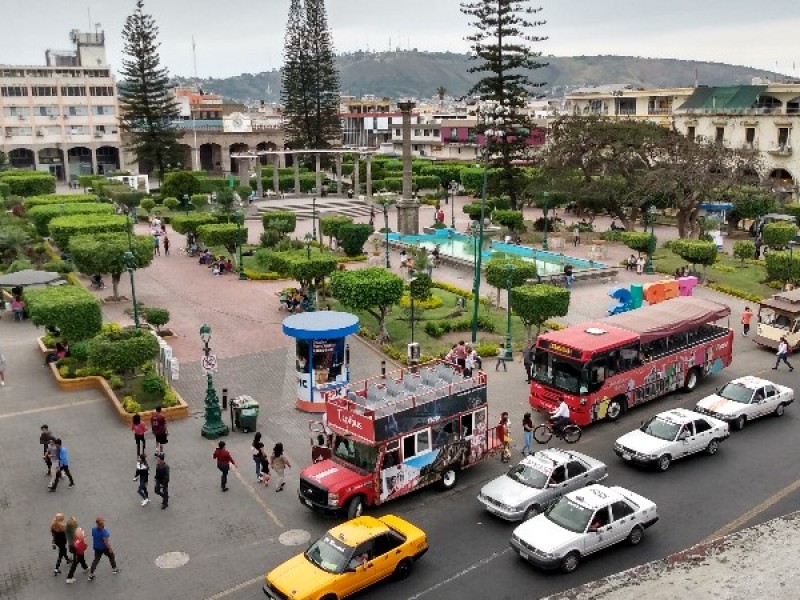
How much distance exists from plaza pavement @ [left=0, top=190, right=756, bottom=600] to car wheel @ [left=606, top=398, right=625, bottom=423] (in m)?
2.43

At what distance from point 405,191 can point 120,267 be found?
24.1m

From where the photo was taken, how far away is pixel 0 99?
264 ft

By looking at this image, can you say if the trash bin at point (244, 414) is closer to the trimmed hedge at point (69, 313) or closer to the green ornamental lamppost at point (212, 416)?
the green ornamental lamppost at point (212, 416)

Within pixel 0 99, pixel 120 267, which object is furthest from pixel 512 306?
pixel 0 99

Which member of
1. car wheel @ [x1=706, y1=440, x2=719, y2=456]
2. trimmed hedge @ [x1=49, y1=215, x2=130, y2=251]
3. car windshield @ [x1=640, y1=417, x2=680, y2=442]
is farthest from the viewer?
trimmed hedge @ [x1=49, y1=215, x2=130, y2=251]

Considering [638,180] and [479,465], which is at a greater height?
[638,180]

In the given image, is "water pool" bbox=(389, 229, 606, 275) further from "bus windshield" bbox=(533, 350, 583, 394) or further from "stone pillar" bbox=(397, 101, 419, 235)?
"bus windshield" bbox=(533, 350, 583, 394)

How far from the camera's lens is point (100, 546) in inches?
553

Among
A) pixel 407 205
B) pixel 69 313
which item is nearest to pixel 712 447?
pixel 69 313

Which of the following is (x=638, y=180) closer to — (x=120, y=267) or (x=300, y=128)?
(x=120, y=267)

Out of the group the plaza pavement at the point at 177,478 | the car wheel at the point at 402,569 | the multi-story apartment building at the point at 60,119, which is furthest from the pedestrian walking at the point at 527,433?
the multi-story apartment building at the point at 60,119

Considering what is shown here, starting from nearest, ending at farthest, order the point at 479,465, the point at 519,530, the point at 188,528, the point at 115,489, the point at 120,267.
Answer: the point at 519,530 < the point at 188,528 < the point at 115,489 < the point at 479,465 < the point at 120,267

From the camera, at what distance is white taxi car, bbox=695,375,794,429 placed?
2083cm

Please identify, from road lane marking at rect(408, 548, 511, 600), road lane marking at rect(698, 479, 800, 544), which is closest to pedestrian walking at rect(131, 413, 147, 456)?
road lane marking at rect(408, 548, 511, 600)
